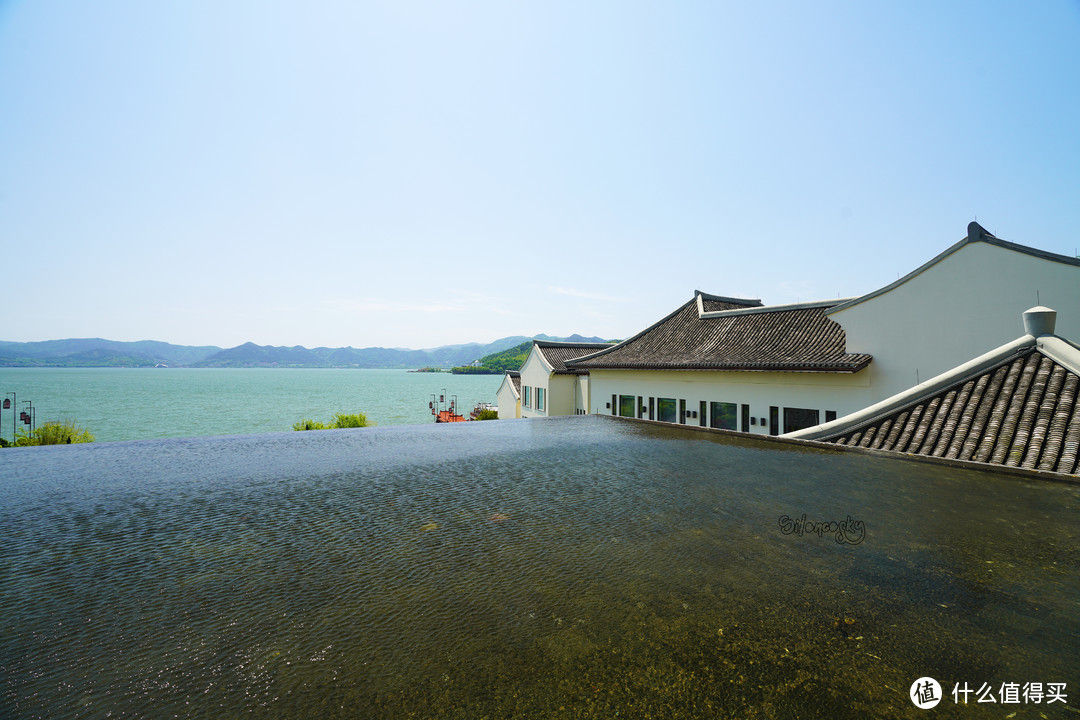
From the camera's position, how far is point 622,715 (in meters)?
1.38

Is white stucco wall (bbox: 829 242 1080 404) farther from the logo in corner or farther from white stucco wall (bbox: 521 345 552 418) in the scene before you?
white stucco wall (bbox: 521 345 552 418)

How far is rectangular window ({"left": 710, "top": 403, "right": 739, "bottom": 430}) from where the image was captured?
18.2 metres

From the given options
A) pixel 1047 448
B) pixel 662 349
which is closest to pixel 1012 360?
pixel 1047 448

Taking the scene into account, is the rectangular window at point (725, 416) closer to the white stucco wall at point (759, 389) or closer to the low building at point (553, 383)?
the white stucco wall at point (759, 389)

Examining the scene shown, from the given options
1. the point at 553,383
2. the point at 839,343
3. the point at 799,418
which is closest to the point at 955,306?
the point at 839,343

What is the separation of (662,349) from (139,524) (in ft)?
69.7

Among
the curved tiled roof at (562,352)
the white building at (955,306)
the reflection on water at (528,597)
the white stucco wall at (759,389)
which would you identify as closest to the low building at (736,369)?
the white stucco wall at (759,389)

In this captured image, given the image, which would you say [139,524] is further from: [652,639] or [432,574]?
[652,639]

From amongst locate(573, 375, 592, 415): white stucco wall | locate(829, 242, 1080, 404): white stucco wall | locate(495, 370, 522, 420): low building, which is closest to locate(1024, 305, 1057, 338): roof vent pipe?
locate(829, 242, 1080, 404): white stucco wall

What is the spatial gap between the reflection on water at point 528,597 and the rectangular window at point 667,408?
650 inches

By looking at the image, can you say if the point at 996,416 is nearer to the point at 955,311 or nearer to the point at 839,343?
the point at 955,311

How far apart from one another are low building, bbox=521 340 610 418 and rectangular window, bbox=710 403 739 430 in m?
8.90

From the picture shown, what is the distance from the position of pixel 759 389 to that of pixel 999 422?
39.7 feet

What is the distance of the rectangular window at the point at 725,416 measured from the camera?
59.6ft
